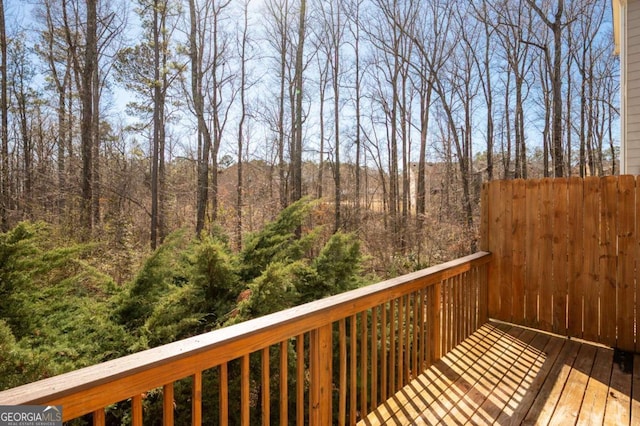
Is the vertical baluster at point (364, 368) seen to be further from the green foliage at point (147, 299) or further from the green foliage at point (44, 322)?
the green foliage at point (44, 322)

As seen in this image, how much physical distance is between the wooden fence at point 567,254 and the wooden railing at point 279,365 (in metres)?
0.32

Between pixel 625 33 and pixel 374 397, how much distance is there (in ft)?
19.3

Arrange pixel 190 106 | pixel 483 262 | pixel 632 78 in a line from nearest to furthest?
pixel 483 262 → pixel 632 78 → pixel 190 106

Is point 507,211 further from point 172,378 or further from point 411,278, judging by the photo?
point 172,378

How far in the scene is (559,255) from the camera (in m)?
3.53

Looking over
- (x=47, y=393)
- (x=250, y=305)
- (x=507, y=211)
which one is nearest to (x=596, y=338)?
(x=507, y=211)

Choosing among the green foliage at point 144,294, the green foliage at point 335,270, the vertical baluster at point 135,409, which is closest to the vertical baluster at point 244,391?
the vertical baluster at point 135,409

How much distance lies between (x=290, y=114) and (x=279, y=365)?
47.4 feet

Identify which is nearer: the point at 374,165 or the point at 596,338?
the point at 596,338

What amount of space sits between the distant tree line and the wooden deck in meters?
7.51

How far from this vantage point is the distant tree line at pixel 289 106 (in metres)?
10.7

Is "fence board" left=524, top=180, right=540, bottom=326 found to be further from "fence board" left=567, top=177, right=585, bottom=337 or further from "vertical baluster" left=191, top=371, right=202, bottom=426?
"vertical baluster" left=191, top=371, right=202, bottom=426

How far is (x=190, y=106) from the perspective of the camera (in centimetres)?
1319

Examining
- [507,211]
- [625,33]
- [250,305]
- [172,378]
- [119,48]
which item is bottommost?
[250,305]
